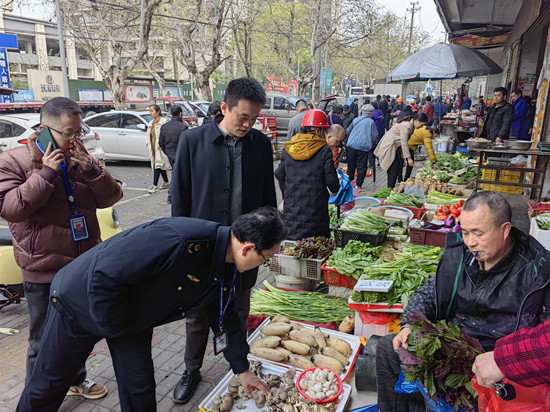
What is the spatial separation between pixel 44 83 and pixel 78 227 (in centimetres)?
3180

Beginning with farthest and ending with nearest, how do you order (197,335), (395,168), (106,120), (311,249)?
(106,120), (395,168), (311,249), (197,335)

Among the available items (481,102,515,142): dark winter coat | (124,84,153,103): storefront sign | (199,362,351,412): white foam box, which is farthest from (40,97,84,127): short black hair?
(124,84,153,103): storefront sign

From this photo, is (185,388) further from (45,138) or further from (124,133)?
(124,133)

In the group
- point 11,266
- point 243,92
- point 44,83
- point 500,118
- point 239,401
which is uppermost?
point 44,83

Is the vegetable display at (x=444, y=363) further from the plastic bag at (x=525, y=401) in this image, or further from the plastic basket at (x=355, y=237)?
the plastic basket at (x=355, y=237)

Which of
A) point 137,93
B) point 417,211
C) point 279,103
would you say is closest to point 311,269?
point 417,211

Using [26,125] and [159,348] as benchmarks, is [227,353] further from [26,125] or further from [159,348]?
[26,125]

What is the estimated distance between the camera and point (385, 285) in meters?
3.33

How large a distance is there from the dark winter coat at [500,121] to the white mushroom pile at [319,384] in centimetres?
804

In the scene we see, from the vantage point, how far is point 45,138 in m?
2.60

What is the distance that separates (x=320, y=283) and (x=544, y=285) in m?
2.84

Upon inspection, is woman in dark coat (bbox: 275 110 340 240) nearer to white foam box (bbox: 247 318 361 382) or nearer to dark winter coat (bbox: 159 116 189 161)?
white foam box (bbox: 247 318 361 382)

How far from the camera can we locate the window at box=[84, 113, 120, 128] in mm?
12711

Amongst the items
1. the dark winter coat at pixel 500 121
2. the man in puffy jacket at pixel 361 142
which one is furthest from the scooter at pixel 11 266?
the dark winter coat at pixel 500 121
